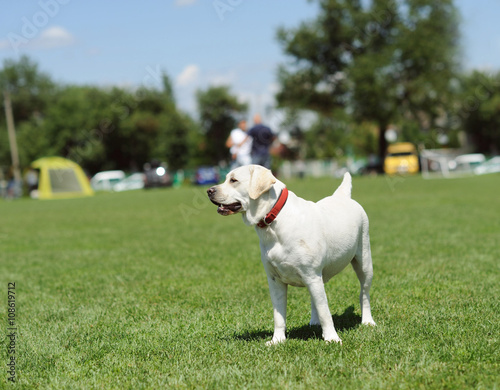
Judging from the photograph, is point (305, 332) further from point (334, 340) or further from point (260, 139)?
point (260, 139)

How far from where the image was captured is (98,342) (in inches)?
171

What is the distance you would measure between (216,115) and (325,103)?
28.9 m

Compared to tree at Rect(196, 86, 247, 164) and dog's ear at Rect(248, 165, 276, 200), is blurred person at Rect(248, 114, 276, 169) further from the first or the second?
tree at Rect(196, 86, 247, 164)

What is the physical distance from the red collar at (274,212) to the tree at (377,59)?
43458mm

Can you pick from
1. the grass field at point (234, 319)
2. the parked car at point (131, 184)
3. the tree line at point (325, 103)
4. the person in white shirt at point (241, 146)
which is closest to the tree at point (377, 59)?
the tree line at point (325, 103)

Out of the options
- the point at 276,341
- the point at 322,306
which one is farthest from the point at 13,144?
the point at 322,306

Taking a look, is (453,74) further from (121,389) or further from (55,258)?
(121,389)

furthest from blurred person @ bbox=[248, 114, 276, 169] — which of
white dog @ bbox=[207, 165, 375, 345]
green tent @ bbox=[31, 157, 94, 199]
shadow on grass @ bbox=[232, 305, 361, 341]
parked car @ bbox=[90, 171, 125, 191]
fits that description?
parked car @ bbox=[90, 171, 125, 191]

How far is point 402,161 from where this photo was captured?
4741 cm

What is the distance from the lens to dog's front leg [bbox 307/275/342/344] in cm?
391

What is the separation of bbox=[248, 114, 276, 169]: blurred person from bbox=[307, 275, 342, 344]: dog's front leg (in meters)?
11.5

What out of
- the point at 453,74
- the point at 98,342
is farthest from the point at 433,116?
the point at 98,342

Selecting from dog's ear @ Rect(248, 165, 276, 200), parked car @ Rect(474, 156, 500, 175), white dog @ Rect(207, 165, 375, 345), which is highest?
dog's ear @ Rect(248, 165, 276, 200)

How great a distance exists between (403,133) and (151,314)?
194ft
